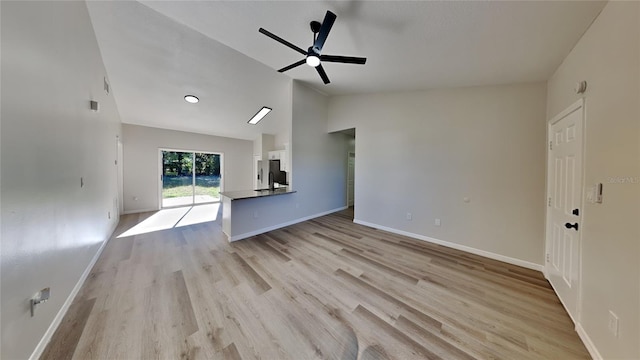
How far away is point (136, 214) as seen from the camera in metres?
5.13

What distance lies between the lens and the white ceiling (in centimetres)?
177

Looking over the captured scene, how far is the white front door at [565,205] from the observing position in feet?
5.73

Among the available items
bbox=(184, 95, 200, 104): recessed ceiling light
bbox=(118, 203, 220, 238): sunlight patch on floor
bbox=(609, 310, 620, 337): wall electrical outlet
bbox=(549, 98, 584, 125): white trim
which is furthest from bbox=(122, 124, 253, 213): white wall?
bbox=(609, 310, 620, 337): wall electrical outlet

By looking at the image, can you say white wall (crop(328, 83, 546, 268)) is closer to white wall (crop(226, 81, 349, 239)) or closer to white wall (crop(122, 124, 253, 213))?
white wall (crop(226, 81, 349, 239))

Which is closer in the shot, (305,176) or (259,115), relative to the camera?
(305,176)

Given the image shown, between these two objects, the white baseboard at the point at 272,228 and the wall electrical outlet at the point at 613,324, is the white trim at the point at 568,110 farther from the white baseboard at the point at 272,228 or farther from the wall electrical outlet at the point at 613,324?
the white baseboard at the point at 272,228

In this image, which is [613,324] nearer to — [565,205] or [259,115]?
[565,205]

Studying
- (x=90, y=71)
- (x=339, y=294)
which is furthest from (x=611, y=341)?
(x=90, y=71)

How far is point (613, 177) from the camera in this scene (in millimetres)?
1317

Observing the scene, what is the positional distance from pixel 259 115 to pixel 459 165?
500cm

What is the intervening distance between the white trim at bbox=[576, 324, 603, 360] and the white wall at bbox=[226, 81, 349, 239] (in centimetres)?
401

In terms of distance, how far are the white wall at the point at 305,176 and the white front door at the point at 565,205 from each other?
12.7 ft

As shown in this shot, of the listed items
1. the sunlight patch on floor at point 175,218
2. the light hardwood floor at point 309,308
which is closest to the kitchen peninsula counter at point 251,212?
the light hardwood floor at point 309,308

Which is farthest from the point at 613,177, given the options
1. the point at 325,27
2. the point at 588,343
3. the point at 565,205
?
the point at 325,27
